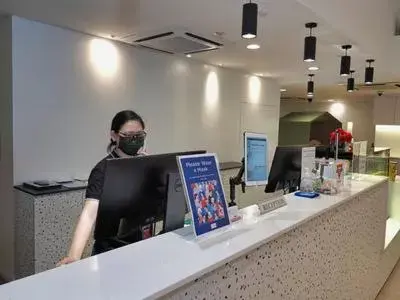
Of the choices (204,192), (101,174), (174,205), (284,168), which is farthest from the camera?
(284,168)

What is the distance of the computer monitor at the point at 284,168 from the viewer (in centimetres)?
241

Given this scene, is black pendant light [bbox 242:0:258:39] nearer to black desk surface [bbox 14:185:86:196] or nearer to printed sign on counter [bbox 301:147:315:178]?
printed sign on counter [bbox 301:147:315:178]

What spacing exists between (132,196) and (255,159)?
74 centimetres

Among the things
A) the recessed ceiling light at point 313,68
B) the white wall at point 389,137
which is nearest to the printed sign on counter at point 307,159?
the recessed ceiling light at point 313,68

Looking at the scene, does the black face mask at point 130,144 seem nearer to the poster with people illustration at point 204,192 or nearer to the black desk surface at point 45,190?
the poster with people illustration at point 204,192

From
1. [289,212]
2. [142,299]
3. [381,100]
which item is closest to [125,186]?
[142,299]

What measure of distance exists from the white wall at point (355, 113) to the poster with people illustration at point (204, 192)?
9.31 metres

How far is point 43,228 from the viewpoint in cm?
288

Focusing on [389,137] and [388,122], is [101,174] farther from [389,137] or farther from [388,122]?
[389,137]

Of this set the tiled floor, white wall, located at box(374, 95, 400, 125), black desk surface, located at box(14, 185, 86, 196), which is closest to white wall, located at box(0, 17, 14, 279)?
black desk surface, located at box(14, 185, 86, 196)

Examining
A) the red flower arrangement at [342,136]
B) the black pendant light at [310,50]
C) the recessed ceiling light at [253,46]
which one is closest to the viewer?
the black pendant light at [310,50]

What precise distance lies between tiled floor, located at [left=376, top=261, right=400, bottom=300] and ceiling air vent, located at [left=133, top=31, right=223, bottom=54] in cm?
297

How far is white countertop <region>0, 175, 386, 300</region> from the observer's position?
0.84 m

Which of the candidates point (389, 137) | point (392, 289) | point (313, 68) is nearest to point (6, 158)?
point (392, 289)
